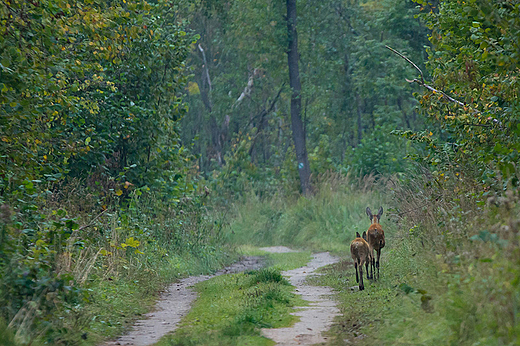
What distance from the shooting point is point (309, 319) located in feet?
30.5

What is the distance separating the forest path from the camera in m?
7.96

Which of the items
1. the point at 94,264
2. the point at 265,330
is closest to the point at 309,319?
the point at 265,330

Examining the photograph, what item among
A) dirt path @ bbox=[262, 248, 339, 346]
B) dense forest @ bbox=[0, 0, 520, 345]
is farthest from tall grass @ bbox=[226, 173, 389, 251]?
dirt path @ bbox=[262, 248, 339, 346]

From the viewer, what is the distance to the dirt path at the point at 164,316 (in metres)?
8.23

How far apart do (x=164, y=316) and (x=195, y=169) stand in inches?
996

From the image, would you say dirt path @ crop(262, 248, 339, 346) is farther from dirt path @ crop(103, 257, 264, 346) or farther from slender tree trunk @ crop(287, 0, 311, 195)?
slender tree trunk @ crop(287, 0, 311, 195)

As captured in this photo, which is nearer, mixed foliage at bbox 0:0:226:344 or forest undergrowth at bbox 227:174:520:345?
forest undergrowth at bbox 227:174:520:345

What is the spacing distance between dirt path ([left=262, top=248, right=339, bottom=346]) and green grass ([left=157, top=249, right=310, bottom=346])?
0.20m

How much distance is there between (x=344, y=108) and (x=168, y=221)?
29400 millimetres

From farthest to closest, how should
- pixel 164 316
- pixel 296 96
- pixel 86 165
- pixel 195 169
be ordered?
pixel 195 169 → pixel 296 96 → pixel 86 165 → pixel 164 316

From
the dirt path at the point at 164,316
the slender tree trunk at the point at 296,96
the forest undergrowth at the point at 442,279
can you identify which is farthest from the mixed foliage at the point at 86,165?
the slender tree trunk at the point at 296,96

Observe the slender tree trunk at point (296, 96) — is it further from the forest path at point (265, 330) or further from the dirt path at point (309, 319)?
the dirt path at point (309, 319)

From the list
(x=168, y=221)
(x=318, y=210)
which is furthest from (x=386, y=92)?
(x=168, y=221)

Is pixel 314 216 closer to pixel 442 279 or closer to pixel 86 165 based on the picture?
pixel 86 165
